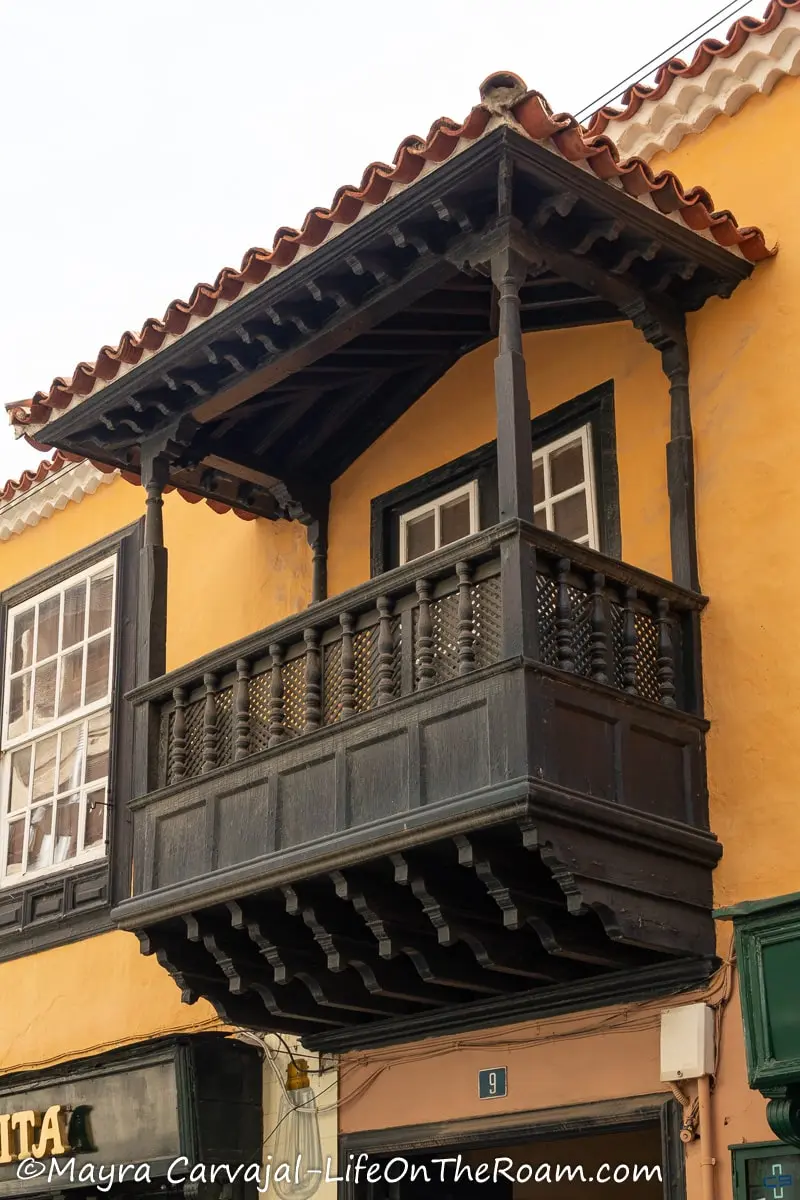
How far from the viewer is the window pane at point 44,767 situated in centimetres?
1102

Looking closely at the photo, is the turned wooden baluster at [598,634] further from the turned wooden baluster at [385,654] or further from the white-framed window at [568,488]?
the white-framed window at [568,488]

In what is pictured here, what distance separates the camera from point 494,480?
870 cm

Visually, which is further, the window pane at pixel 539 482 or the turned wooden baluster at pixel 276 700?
the window pane at pixel 539 482

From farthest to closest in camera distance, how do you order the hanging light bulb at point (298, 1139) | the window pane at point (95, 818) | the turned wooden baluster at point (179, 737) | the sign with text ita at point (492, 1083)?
the window pane at point (95, 818)
the hanging light bulb at point (298, 1139)
the turned wooden baluster at point (179, 737)
the sign with text ita at point (492, 1083)

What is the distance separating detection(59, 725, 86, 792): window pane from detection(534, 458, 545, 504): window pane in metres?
3.86

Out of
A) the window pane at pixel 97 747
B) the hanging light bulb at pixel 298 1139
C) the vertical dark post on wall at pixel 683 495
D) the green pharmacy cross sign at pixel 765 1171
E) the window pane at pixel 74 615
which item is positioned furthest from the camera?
the window pane at pixel 74 615

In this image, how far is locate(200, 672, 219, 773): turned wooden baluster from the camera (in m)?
7.84

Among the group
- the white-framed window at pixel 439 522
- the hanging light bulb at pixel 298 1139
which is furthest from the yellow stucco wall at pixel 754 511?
the hanging light bulb at pixel 298 1139

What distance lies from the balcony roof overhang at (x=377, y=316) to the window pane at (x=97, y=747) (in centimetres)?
176

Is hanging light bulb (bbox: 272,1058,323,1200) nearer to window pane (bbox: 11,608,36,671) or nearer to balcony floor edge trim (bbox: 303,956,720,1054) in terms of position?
balcony floor edge trim (bbox: 303,956,720,1054)

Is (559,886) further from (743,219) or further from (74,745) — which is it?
(74,745)

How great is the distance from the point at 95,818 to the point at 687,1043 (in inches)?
189

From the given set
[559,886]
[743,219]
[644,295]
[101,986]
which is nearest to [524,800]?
[559,886]

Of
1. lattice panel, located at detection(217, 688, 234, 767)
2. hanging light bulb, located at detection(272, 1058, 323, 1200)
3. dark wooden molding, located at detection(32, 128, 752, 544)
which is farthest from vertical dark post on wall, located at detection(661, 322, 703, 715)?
hanging light bulb, located at detection(272, 1058, 323, 1200)
